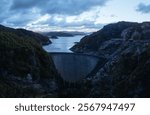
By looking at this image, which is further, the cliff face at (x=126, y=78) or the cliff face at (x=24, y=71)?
the cliff face at (x=24, y=71)

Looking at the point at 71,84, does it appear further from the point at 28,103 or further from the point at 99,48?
the point at 99,48

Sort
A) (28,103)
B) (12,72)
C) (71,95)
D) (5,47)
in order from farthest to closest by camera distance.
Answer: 1. (5,47)
2. (12,72)
3. (71,95)
4. (28,103)

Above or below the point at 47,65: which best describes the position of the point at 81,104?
above

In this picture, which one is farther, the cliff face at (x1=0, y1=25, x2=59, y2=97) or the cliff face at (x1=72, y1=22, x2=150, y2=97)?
the cliff face at (x1=0, y1=25, x2=59, y2=97)

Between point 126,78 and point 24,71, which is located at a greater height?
point 24,71

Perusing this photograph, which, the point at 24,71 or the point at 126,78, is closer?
the point at 126,78

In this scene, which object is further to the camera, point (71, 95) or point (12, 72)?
point (12, 72)

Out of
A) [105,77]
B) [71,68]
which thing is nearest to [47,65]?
[105,77]

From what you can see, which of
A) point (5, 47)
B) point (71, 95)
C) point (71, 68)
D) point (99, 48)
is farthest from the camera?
point (99, 48)
